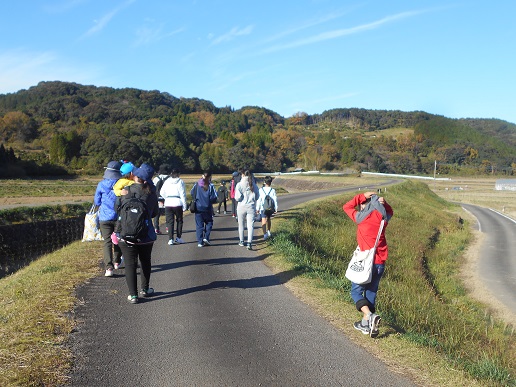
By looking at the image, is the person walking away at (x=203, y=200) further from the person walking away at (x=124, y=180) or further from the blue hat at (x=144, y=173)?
the blue hat at (x=144, y=173)

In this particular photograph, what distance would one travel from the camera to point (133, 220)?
605cm

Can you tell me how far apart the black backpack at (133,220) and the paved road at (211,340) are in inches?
39.8

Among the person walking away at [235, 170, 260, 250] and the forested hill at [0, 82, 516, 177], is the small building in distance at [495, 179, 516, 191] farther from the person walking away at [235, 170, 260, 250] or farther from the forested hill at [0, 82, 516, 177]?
the person walking away at [235, 170, 260, 250]

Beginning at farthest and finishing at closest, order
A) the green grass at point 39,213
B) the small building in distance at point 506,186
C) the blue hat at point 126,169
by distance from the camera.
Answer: the small building in distance at point 506,186 < the green grass at point 39,213 < the blue hat at point 126,169

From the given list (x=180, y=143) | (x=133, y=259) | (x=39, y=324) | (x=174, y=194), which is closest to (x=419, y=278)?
(x=174, y=194)

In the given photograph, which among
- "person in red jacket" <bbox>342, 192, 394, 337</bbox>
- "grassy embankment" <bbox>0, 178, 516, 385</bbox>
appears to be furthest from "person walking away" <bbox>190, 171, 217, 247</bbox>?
"person in red jacket" <bbox>342, 192, 394, 337</bbox>

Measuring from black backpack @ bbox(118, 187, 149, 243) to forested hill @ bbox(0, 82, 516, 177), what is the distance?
197 feet

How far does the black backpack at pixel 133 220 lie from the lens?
6043 millimetres

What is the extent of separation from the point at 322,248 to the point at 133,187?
9963 millimetres

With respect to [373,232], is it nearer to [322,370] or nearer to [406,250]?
[322,370]

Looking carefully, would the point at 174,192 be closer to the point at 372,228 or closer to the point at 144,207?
the point at 144,207

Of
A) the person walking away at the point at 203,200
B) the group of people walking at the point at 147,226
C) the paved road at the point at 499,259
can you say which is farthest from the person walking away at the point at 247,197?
the paved road at the point at 499,259

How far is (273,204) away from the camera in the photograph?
12.5 metres

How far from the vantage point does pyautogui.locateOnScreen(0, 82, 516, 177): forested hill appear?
7656cm
